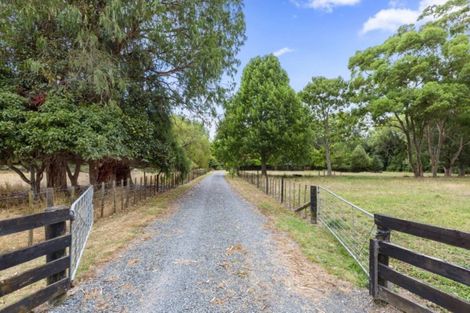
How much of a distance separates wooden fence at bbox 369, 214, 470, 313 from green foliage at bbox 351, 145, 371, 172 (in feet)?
153

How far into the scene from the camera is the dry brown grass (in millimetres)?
3783

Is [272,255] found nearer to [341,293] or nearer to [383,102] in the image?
[341,293]

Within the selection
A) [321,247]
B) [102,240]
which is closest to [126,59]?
[102,240]

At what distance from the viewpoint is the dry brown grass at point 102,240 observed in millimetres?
3783

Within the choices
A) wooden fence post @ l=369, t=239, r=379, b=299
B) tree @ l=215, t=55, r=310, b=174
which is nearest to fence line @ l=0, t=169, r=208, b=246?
wooden fence post @ l=369, t=239, r=379, b=299

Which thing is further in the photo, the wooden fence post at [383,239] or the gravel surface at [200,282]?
the wooden fence post at [383,239]

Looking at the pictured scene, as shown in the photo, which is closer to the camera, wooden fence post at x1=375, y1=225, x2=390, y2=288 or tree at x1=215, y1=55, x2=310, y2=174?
wooden fence post at x1=375, y1=225, x2=390, y2=288

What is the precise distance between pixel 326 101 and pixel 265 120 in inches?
368

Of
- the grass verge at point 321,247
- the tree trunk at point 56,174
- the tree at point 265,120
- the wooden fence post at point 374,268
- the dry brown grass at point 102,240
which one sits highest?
the tree at point 265,120

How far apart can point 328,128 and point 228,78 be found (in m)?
20.8

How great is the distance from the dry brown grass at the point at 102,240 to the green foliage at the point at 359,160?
1728 inches

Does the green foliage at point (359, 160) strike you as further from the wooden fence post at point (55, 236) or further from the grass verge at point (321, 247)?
the wooden fence post at point (55, 236)

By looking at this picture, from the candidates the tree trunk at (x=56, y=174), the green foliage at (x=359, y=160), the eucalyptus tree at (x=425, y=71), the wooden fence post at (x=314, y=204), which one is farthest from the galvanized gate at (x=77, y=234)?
the green foliage at (x=359, y=160)

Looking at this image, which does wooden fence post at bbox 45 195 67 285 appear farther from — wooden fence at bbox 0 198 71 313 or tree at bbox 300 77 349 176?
tree at bbox 300 77 349 176
